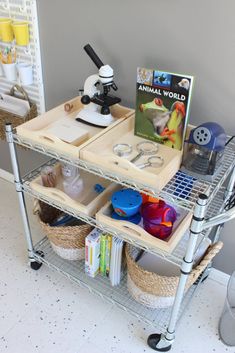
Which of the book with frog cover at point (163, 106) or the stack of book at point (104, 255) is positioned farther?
the stack of book at point (104, 255)

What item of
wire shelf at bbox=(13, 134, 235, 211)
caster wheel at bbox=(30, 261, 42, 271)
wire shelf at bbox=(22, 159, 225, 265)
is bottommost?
caster wheel at bbox=(30, 261, 42, 271)

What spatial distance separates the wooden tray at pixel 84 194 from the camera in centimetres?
131

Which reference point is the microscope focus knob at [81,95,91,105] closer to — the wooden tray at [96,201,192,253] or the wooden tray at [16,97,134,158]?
the wooden tray at [16,97,134,158]

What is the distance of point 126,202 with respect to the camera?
127cm

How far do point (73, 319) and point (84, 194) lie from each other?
56cm

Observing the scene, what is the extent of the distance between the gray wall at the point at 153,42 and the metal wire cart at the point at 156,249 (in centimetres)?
21

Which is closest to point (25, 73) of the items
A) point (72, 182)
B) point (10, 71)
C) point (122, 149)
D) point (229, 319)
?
point (10, 71)

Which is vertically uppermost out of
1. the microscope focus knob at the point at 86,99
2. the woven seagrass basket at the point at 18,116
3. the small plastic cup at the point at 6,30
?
the small plastic cup at the point at 6,30

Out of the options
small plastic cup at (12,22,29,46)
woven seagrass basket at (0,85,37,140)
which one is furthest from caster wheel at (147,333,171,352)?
small plastic cup at (12,22,29,46)

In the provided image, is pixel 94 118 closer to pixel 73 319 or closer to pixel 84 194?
pixel 84 194

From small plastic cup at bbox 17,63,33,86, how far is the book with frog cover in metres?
0.71

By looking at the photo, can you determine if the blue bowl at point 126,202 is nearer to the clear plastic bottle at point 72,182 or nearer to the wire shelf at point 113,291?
the clear plastic bottle at point 72,182

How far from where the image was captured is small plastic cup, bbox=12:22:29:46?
5.08 feet

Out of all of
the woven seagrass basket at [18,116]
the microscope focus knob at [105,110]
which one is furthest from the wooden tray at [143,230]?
the woven seagrass basket at [18,116]
